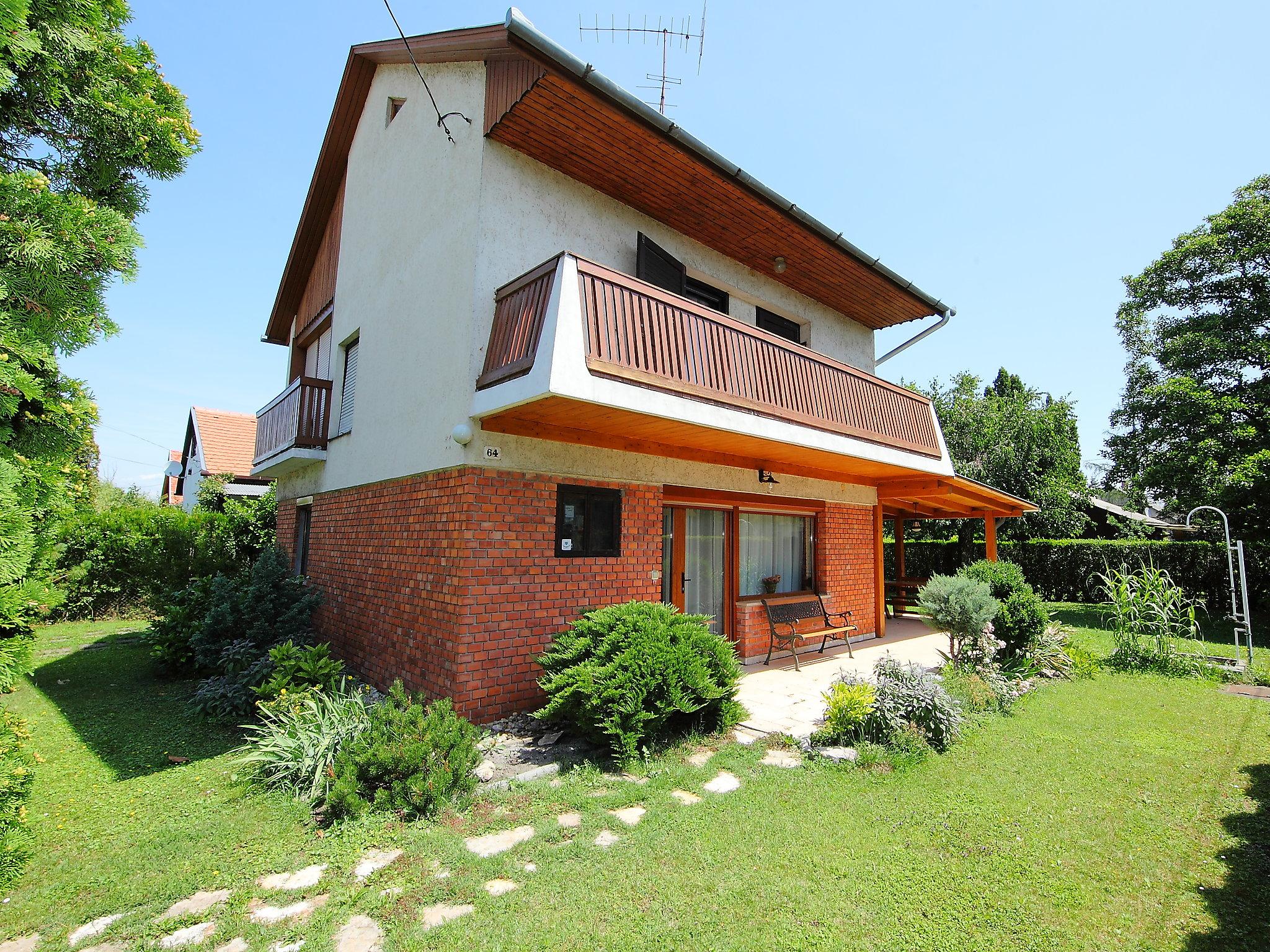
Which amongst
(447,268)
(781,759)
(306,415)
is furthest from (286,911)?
(306,415)

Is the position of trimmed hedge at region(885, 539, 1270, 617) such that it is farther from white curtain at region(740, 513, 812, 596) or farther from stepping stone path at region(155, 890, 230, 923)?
stepping stone path at region(155, 890, 230, 923)

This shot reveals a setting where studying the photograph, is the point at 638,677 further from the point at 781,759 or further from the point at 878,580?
the point at 878,580

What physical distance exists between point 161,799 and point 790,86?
9.77 m

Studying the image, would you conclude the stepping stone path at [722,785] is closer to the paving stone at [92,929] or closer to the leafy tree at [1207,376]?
the paving stone at [92,929]

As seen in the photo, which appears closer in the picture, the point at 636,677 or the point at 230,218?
the point at 636,677

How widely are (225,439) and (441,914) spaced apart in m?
26.5

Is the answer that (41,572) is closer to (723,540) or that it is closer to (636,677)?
(636,677)

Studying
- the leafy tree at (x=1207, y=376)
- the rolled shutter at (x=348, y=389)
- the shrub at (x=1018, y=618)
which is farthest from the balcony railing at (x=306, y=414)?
the leafy tree at (x=1207, y=376)

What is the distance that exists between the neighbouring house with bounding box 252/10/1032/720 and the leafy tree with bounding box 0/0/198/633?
2883 mm

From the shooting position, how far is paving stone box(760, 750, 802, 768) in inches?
208

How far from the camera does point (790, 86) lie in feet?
24.4

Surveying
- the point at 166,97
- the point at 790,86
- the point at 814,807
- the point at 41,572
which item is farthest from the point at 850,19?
the point at 41,572

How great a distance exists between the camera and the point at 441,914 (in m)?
3.26

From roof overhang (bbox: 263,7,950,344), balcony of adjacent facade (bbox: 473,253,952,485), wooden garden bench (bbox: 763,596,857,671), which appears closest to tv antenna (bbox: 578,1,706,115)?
roof overhang (bbox: 263,7,950,344)
